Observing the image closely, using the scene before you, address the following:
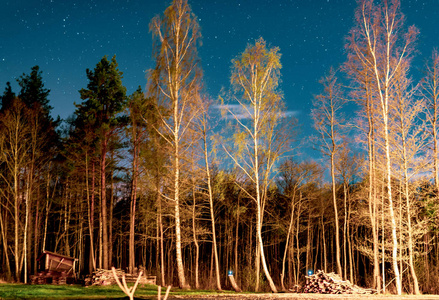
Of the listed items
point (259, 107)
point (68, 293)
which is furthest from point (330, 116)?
point (68, 293)

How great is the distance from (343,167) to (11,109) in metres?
22.7

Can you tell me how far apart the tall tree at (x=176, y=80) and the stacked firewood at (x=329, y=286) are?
A: 790 cm

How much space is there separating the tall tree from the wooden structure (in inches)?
304

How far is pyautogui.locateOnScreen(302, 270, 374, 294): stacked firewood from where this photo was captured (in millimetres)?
17969

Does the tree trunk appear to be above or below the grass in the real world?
above

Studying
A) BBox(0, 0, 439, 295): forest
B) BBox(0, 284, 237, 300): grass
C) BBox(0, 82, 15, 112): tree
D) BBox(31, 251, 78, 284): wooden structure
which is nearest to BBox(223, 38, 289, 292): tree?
BBox(0, 0, 439, 295): forest

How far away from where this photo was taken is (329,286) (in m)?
18.4

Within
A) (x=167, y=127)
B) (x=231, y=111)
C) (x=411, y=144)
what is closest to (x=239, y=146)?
(x=231, y=111)

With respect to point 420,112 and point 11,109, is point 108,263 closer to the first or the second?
point 11,109

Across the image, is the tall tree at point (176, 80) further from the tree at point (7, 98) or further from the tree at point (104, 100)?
the tree at point (7, 98)

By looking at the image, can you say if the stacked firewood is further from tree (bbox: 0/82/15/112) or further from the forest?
tree (bbox: 0/82/15/112)

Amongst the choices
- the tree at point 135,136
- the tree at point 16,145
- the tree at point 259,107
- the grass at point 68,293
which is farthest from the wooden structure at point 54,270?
the tree at point 259,107

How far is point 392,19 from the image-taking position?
18703 millimetres

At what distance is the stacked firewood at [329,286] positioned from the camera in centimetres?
1797
